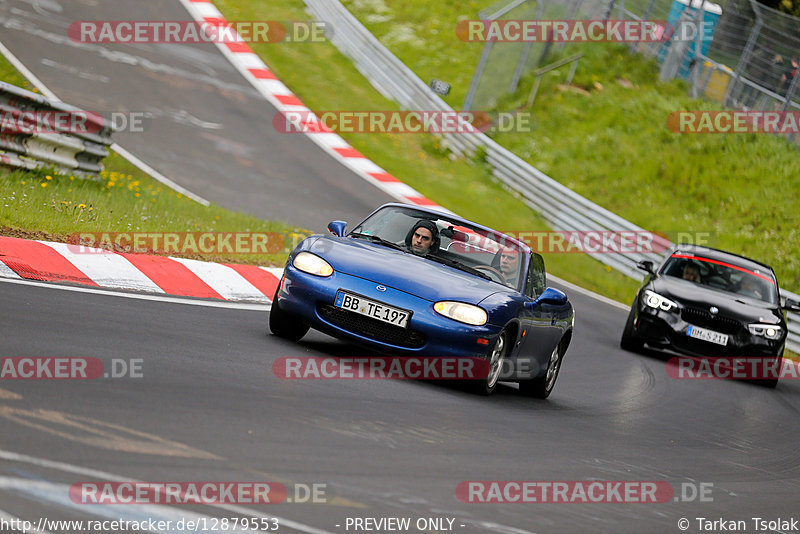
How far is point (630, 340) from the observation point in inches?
563

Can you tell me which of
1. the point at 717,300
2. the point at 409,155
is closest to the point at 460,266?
the point at 717,300

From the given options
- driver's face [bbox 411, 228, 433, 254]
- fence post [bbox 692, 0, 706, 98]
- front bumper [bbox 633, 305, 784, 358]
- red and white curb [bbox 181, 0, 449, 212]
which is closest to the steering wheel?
driver's face [bbox 411, 228, 433, 254]

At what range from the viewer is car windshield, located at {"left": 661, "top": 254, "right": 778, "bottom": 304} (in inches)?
584

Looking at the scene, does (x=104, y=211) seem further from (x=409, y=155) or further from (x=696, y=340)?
(x=409, y=155)

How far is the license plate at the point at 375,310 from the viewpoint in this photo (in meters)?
7.98

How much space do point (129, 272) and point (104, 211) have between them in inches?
93.8

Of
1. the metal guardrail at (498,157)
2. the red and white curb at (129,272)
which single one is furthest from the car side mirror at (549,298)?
the metal guardrail at (498,157)

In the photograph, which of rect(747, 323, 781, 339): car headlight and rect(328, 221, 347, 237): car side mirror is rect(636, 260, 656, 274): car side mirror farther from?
rect(328, 221, 347, 237): car side mirror

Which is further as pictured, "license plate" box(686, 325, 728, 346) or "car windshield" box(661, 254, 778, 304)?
"car windshield" box(661, 254, 778, 304)

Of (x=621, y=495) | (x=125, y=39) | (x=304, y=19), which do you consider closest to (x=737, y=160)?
(x=304, y=19)

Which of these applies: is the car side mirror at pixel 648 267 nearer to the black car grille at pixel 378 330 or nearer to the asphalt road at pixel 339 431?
the asphalt road at pixel 339 431

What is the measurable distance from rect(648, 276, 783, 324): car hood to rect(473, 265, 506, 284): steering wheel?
5596 millimetres

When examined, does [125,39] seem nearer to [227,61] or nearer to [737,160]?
[227,61]

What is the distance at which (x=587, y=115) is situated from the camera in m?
29.1
